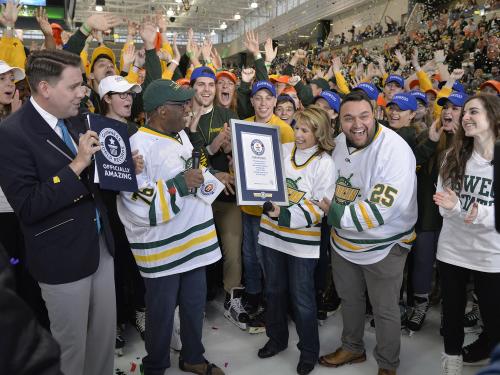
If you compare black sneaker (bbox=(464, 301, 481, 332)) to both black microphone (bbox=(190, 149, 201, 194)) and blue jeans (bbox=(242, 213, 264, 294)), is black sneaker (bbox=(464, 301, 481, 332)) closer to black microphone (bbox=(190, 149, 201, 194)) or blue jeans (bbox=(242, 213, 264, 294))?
blue jeans (bbox=(242, 213, 264, 294))

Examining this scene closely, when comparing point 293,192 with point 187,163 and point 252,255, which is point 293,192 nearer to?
point 187,163

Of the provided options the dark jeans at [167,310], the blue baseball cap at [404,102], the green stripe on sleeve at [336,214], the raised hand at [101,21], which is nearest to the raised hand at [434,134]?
the blue baseball cap at [404,102]

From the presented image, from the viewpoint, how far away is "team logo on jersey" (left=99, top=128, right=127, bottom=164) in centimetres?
222

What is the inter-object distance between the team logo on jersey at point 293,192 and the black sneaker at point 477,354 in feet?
5.41

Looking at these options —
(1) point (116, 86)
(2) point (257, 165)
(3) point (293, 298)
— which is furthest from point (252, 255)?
(1) point (116, 86)

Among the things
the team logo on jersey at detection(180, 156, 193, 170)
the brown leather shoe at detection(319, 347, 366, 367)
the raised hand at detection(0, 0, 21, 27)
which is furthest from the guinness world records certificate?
the raised hand at detection(0, 0, 21, 27)

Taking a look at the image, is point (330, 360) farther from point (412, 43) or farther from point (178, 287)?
point (412, 43)

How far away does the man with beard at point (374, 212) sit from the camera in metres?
2.69

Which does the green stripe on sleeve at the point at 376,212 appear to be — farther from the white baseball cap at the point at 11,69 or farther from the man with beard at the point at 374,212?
the white baseball cap at the point at 11,69

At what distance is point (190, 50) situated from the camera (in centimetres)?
553

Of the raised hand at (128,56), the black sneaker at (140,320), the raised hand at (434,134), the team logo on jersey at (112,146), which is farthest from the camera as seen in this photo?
the raised hand at (128,56)

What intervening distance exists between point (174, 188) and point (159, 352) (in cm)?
104

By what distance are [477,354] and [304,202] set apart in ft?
5.46

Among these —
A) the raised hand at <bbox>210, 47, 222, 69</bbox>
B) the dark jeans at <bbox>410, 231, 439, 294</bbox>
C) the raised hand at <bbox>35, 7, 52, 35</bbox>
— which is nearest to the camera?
the dark jeans at <bbox>410, 231, 439, 294</bbox>
